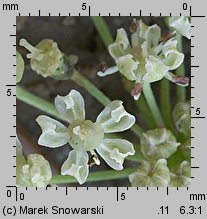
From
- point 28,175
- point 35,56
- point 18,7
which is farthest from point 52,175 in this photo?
point 18,7

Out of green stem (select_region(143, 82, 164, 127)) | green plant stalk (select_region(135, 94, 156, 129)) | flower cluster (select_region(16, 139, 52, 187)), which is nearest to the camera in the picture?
flower cluster (select_region(16, 139, 52, 187))

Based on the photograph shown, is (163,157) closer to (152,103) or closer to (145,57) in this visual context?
(152,103)

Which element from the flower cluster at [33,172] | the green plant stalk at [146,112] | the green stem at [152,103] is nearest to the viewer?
the flower cluster at [33,172]

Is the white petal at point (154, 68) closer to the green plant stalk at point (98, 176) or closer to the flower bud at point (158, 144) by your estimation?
the flower bud at point (158, 144)

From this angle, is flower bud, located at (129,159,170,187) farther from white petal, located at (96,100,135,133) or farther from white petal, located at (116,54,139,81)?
white petal, located at (116,54,139,81)

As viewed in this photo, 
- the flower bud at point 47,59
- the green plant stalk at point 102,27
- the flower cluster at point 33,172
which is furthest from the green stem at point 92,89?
the flower cluster at point 33,172

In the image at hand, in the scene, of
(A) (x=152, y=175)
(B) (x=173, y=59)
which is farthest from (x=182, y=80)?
(A) (x=152, y=175)

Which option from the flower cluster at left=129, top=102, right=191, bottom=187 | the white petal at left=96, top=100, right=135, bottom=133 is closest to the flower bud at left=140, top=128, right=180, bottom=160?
the flower cluster at left=129, top=102, right=191, bottom=187

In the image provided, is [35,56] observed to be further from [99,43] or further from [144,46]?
[99,43]
